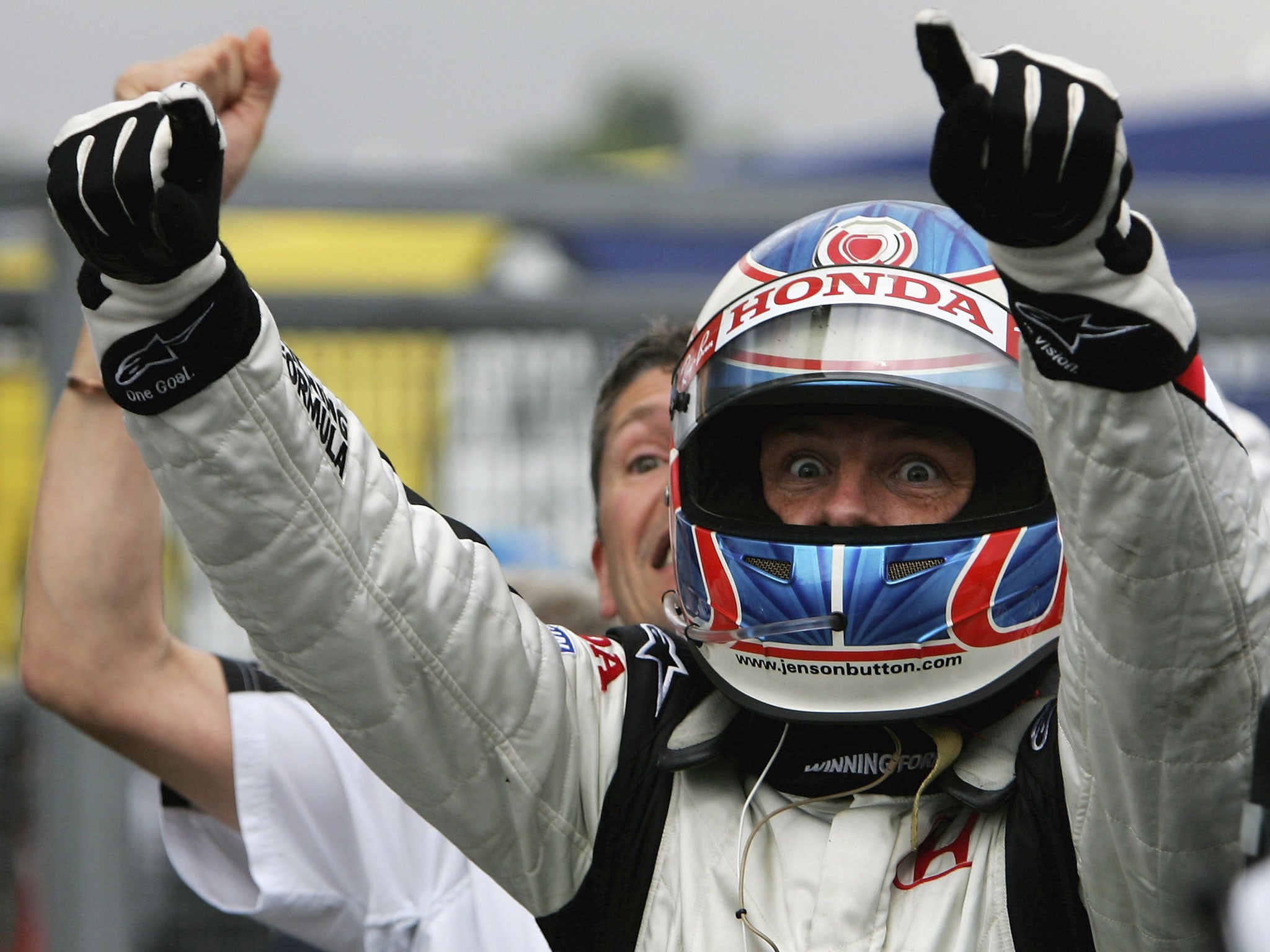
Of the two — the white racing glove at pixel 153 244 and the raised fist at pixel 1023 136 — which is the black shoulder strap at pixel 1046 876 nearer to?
the raised fist at pixel 1023 136

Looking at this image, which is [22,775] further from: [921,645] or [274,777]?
[921,645]

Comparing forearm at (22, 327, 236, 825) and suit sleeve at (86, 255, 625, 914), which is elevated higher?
suit sleeve at (86, 255, 625, 914)

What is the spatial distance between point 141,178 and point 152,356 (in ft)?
0.64

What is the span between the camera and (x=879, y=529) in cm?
185

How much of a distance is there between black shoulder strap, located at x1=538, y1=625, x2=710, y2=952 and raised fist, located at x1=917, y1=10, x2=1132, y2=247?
823mm

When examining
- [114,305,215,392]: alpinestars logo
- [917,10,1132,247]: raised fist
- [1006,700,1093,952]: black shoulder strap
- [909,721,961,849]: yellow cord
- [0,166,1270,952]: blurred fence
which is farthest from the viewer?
[0,166,1270,952]: blurred fence

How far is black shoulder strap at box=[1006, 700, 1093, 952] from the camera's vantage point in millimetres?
1651

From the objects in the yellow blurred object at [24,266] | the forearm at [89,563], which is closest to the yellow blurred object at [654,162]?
the yellow blurred object at [24,266]

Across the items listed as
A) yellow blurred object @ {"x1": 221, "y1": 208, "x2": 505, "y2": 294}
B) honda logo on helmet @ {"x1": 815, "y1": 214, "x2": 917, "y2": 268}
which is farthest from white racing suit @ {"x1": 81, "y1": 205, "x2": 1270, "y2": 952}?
yellow blurred object @ {"x1": 221, "y1": 208, "x2": 505, "y2": 294}

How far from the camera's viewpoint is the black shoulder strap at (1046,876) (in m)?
1.65

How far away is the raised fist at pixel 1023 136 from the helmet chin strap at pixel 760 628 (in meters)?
0.66

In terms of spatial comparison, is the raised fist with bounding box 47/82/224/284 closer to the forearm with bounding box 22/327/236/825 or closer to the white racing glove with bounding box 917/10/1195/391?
the white racing glove with bounding box 917/10/1195/391

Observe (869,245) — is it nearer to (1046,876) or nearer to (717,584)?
(717,584)

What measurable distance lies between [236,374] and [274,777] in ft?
3.46
